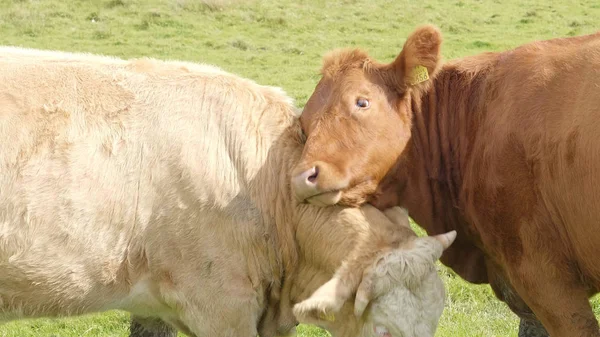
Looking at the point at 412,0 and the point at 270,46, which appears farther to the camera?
the point at 412,0

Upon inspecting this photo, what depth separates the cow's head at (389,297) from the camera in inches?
181

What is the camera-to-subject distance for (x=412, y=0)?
2209 centimetres

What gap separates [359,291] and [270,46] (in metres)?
13.9

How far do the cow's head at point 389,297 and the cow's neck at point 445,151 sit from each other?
71 centimetres

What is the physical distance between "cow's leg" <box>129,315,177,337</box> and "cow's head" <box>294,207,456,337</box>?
1794 mm

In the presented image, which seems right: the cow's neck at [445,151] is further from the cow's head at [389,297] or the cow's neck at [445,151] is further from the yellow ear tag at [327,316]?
the yellow ear tag at [327,316]

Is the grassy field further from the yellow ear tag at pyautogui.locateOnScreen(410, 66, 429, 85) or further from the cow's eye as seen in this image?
the cow's eye

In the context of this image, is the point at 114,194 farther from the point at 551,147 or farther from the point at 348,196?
the point at 551,147

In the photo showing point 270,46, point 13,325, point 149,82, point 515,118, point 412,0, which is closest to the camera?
point 515,118

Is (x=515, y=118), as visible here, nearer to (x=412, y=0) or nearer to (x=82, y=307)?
(x=82, y=307)

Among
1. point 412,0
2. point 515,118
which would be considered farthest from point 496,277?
point 412,0

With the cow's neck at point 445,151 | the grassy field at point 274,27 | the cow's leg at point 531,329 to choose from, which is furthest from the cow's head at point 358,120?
the grassy field at point 274,27

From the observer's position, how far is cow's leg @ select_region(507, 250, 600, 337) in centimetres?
483

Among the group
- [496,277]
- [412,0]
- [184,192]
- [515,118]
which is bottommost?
[412,0]
